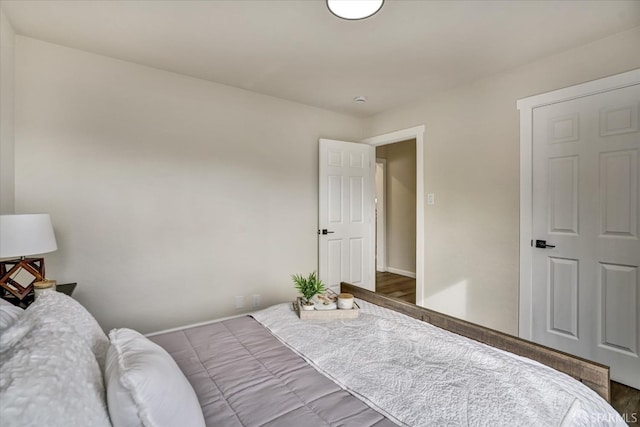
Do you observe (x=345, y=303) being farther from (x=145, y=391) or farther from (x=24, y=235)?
(x=24, y=235)

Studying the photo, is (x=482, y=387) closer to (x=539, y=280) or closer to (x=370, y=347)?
(x=370, y=347)

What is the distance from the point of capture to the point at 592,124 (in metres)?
2.25

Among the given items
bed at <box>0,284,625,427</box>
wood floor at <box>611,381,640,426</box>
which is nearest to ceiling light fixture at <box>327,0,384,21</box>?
bed at <box>0,284,625,427</box>

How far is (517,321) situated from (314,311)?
1948mm

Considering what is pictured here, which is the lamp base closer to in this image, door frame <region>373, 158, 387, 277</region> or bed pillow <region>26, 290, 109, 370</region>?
bed pillow <region>26, 290, 109, 370</region>

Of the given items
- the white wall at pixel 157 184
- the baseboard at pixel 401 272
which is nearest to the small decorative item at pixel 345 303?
the white wall at pixel 157 184

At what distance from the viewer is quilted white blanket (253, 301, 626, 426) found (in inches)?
38.2

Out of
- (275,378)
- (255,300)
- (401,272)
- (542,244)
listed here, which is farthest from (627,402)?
(401,272)

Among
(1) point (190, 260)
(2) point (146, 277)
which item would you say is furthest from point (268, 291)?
(2) point (146, 277)

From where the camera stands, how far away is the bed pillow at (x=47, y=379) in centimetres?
56


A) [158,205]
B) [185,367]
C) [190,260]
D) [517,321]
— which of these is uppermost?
[158,205]

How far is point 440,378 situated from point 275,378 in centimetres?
Answer: 64

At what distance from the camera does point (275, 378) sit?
47.9 inches

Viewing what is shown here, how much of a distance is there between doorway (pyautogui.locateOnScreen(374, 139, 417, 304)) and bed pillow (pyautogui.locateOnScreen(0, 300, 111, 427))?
4630 millimetres
